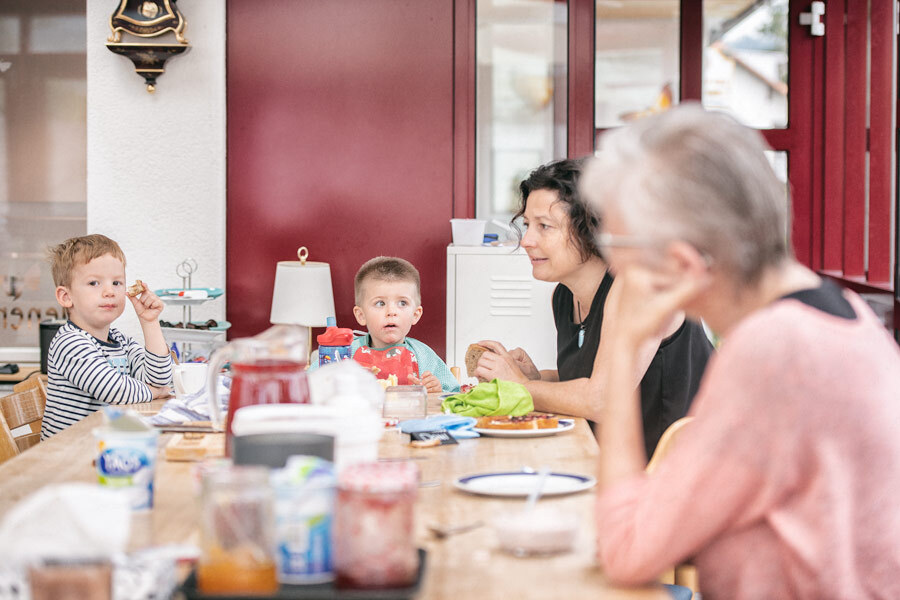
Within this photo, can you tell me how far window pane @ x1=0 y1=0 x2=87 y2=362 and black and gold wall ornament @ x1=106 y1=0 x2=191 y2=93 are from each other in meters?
0.63

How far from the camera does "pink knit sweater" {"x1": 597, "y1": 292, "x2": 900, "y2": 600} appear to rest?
45.8 inches

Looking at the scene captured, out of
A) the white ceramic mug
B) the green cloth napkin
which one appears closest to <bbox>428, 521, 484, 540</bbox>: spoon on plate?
the green cloth napkin

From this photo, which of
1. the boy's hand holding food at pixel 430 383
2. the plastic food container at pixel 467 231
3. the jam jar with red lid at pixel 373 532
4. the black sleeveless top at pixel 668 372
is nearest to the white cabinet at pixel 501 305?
the plastic food container at pixel 467 231

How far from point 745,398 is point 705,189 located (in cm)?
25

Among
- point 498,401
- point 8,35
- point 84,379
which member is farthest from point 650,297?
point 8,35

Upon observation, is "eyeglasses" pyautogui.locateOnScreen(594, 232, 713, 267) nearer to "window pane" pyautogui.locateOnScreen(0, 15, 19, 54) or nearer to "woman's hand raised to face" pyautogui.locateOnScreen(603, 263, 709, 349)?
"woman's hand raised to face" pyautogui.locateOnScreen(603, 263, 709, 349)

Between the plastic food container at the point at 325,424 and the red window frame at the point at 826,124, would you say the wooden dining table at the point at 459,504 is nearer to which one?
the plastic food container at the point at 325,424

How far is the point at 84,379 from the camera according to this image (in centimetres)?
268

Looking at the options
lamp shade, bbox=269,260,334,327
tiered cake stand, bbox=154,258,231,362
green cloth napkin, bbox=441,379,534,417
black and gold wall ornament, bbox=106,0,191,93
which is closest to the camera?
green cloth napkin, bbox=441,379,534,417

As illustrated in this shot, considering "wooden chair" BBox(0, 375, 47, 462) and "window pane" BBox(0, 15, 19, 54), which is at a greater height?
"window pane" BBox(0, 15, 19, 54)

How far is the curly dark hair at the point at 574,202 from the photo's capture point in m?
2.73

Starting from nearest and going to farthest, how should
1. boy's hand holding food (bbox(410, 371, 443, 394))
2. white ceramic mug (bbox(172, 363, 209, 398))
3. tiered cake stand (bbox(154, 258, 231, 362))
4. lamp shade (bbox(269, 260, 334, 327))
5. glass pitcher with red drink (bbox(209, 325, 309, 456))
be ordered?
1. glass pitcher with red drink (bbox(209, 325, 309, 456))
2. white ceramic mug (bbox(172, 363, 209, 398))
3. boy's hand holding food (bbox(410, 371, 443, 394))
4. tiered cake stand (bbox(154, 258, 231, 362))
5. lamp shade (bbox(269, 260, 334, 327))

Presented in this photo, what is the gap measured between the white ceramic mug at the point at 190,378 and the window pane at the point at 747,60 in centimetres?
367

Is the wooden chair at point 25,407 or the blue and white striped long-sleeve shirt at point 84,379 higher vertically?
the blue and white striped long-sleeve shirt at point 84,379
